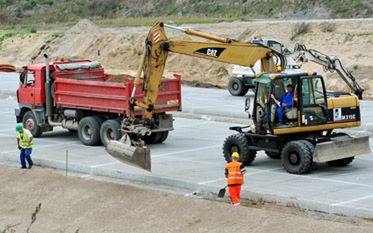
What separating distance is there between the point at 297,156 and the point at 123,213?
488 centimetres

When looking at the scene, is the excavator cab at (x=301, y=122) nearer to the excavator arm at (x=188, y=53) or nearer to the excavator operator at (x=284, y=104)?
the excavator operator at (x=284, y=104)

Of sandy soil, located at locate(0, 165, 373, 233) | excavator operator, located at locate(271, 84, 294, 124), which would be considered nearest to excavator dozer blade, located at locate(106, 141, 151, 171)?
sandy soil, located at locate(0, 165, 373, 233)

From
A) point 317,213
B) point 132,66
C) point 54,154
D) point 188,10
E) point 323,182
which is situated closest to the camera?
point 317,213

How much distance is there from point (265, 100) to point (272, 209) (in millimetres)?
4167

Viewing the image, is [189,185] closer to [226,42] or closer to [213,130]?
[226,42]

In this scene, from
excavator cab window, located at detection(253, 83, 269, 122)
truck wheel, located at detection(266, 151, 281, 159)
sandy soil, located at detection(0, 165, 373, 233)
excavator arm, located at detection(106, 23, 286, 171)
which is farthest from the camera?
truck wheel, located at detection(266, 151, 281, 159)

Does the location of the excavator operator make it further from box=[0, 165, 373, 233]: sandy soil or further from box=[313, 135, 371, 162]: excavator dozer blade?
box=[0, 165, 373, 233]: sandy soil

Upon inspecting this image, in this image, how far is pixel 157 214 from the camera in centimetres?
1917

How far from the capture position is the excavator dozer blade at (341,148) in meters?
21.8

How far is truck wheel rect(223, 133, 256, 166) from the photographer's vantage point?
23.1 m

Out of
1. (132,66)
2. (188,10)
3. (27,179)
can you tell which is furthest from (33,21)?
(27,179)

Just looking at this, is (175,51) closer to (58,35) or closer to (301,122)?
(301,122)

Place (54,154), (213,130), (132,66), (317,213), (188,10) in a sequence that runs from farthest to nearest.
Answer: (188,10) < (132,66) < (213,130) < (54,154) < (317,213)

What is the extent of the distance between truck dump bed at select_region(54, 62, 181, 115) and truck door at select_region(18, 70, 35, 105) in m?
1.01
